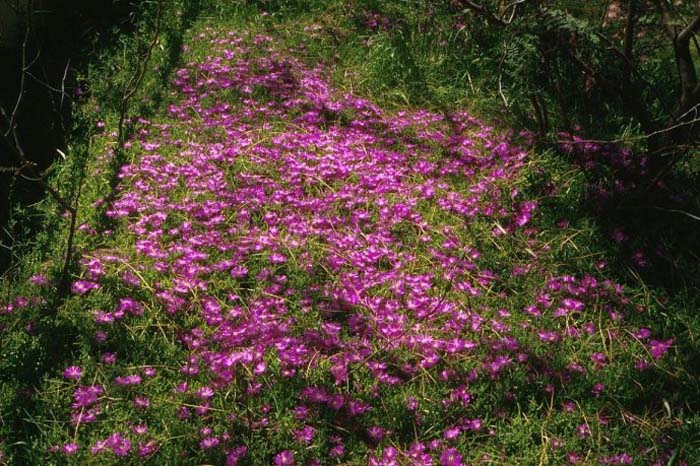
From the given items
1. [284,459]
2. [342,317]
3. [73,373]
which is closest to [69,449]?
[73,373]

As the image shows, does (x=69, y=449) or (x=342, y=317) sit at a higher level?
(x=342, y=317)

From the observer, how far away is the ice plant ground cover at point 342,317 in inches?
95.2

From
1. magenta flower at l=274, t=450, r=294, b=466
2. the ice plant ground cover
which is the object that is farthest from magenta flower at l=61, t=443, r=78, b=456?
magenta flower at l=274, t=450, r=294, b=466

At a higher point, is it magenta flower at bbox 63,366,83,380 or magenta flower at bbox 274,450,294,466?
magenta flower at bbox 274,450,294,466

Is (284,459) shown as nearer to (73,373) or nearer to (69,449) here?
(69,449)

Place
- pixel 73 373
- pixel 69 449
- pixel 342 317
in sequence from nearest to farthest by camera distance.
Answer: pixel 69 449 → pixel 73 373 → pixel 342 317

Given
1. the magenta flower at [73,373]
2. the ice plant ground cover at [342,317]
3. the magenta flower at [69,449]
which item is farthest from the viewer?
the magenta flower at [73,373]

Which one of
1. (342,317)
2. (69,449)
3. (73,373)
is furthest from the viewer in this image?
(342,317)

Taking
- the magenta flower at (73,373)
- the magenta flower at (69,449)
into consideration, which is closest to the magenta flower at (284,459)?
the magenta flower at (69,449)

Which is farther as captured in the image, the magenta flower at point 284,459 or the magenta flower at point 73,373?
the magenta flower at point 73,373

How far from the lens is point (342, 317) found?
2945 millimetres

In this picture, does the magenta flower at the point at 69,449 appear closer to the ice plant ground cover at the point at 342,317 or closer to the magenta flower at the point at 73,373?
the ice plant ground cover at the point at 342,317

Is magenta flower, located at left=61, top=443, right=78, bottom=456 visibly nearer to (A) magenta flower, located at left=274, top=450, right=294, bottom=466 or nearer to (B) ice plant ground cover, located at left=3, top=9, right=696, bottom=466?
(B) ice plant ground cover, located at left=3, top=9, right=696, bottom=466

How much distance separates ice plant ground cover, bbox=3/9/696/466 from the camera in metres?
2.42
